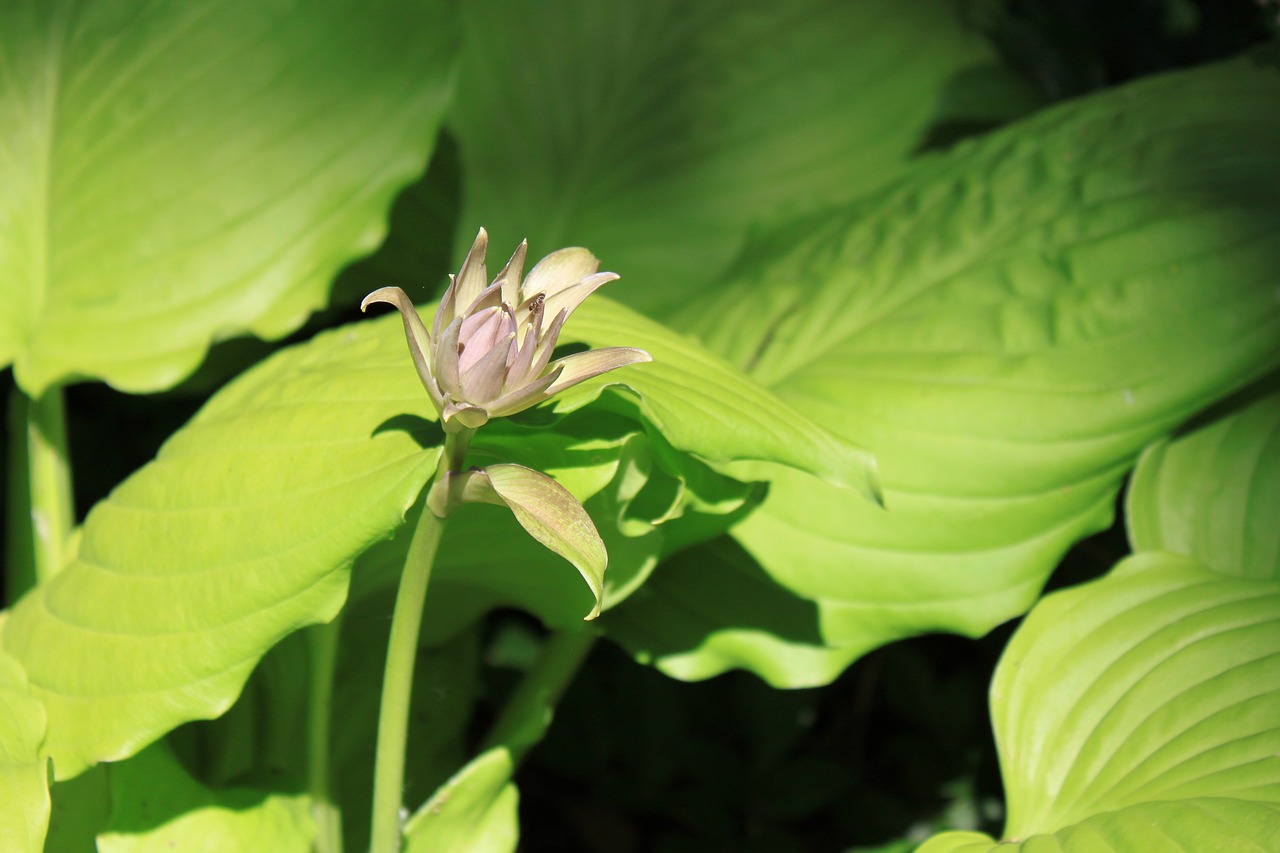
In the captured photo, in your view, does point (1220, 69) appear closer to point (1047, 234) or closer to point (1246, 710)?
point (1047, 234)

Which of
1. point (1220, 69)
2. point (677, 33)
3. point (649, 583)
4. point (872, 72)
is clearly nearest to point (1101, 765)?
point (649, 583)

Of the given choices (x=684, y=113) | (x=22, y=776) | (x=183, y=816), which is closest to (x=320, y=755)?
(x=183, y=816)

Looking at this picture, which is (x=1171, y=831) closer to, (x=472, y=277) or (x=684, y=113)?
(x=472, y=277)

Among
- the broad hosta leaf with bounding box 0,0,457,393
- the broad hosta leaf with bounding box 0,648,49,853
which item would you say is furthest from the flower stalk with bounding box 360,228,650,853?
the broad hosta leaf with bounding box 0,0,457,393

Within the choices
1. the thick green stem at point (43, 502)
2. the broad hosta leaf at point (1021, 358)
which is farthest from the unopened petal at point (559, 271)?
the thick green stem at point (43, 502)

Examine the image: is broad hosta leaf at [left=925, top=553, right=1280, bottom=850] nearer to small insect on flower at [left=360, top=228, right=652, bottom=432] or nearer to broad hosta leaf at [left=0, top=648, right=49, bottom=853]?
small insect on flower at [left=360, top=228, right=652, bottom=432]

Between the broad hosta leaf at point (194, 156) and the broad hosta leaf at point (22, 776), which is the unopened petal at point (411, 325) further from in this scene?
the broad hosta leaf at point (194, 156)
